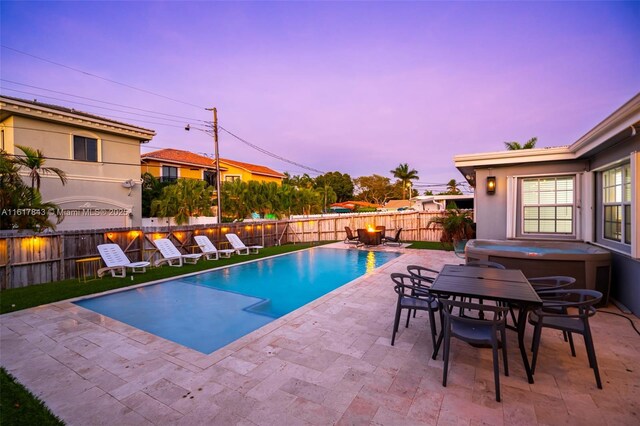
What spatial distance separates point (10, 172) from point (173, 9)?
8342mm

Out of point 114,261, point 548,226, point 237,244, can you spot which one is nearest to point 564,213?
point 548,226

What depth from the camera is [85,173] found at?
14.7m

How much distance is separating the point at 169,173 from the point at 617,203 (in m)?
27.6

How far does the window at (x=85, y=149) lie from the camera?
1465 centimetres

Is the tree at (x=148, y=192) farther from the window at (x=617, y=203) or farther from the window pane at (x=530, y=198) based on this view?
the window at (x=617, y=203)

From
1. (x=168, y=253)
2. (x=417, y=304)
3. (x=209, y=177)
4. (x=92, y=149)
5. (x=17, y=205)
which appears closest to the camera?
(x=417, y=304)

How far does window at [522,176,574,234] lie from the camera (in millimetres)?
7414

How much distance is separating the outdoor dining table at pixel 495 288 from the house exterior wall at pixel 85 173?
17.2 meters

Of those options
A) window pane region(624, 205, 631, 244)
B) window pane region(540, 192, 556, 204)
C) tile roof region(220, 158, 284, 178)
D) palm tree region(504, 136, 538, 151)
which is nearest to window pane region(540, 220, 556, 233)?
window pane region(540, 192, 556, 204)

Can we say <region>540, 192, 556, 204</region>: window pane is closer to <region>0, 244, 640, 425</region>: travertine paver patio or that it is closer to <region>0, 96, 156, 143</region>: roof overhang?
<region>0, 244, 640, 425</region>: travertine paver patio

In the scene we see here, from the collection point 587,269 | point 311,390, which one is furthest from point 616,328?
point 311,390

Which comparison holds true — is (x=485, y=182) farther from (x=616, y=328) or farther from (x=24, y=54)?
(x=24, y=54)

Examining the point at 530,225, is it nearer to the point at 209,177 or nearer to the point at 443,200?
the point at 443,200

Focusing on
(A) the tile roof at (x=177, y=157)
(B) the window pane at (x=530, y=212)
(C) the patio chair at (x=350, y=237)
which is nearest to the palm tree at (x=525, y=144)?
(C) the patio chair at (x=350, y=237)
